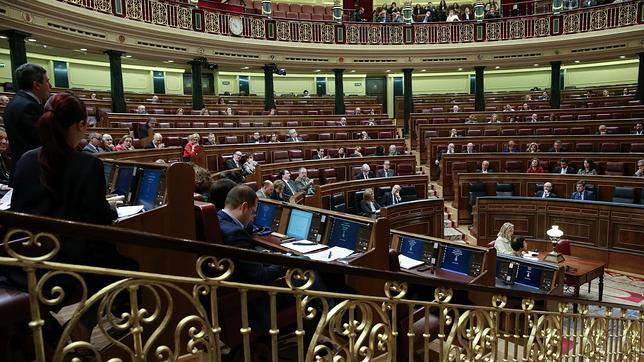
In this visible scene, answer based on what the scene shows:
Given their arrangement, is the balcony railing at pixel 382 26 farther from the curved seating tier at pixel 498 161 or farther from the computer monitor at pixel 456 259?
the computer monitor at pixel 456 259

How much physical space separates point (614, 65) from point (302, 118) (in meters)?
12.7

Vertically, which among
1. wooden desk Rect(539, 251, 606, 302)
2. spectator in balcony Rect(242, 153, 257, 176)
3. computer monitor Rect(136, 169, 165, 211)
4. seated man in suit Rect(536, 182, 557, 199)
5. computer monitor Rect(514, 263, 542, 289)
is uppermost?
computer monitor Rect(136, 169, 165, 211)

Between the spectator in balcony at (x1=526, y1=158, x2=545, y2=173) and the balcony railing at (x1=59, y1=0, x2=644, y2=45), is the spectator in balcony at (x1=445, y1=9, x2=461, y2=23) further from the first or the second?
the spectator in balcony at (x1=526, y1=158, x2=545, y2=173)

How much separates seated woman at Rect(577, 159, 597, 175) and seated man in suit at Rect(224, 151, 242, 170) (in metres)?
6.22

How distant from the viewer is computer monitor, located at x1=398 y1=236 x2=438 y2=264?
396 centimetres

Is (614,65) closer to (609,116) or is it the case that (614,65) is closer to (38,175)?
(609,116)

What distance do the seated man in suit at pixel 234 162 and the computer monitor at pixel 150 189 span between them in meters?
5.14

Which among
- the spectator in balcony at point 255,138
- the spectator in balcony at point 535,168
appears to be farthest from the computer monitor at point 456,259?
the spectator in balcony at point 255,138

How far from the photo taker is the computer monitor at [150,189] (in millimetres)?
2600

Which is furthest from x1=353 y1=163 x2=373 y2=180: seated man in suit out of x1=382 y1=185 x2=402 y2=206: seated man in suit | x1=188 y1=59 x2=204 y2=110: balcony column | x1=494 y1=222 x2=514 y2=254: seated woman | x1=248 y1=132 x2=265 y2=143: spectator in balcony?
x1=188 y1=59 x2=204 y2=110: balcony column

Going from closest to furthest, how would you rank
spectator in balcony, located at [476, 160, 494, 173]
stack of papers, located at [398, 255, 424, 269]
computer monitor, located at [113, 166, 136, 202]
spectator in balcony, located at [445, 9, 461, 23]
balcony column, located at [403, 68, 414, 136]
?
computer monitor, located at [113, 166, 136, 202] → stack of papers, located at [398, 255, 424, 269] → spectator in balcony, located at [476, 160, 494, 173] → spectator in balcony, located at [445, 9, 461, 23] → balcony column, located at [403, 68, 414, 136]

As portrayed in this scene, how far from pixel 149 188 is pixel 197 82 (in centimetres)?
1098

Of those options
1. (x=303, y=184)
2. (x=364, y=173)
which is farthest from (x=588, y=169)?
(x=303, y=184)

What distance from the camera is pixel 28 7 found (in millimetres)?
8617
